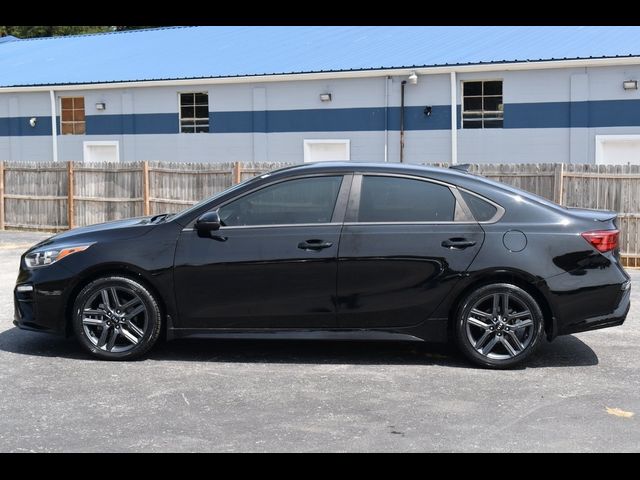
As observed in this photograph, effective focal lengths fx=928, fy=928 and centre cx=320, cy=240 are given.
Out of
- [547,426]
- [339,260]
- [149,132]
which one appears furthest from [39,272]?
[149,132]

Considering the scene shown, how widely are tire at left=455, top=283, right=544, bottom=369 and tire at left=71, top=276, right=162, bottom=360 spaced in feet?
7.81

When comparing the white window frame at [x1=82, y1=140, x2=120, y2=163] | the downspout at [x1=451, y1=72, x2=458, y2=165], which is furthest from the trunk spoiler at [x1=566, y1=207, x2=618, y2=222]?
the white window frame at [x1=82, y1=140, x2=120, y2=163]

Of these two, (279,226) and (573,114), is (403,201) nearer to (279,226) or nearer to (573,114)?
(279,226)

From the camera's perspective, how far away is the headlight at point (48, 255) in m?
7.33

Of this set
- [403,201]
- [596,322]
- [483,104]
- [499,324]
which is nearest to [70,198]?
[483,104]

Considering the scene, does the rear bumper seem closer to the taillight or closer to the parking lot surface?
the parking lot surface

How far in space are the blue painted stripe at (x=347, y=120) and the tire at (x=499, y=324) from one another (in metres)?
14.5

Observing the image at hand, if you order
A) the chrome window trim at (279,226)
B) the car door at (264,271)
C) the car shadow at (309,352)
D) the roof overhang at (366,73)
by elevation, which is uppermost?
the roof overhang at (366,73)

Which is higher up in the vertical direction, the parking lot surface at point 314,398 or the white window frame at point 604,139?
the white window frame at point 604,139

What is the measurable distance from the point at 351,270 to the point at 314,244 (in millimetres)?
347

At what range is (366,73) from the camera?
73.5 ft

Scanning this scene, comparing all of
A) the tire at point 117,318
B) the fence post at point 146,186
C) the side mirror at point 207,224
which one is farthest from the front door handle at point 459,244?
the fence post at point 146,186

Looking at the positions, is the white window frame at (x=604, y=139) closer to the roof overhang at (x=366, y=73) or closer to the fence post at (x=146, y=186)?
the roof overhang at (x=366, y=73)
